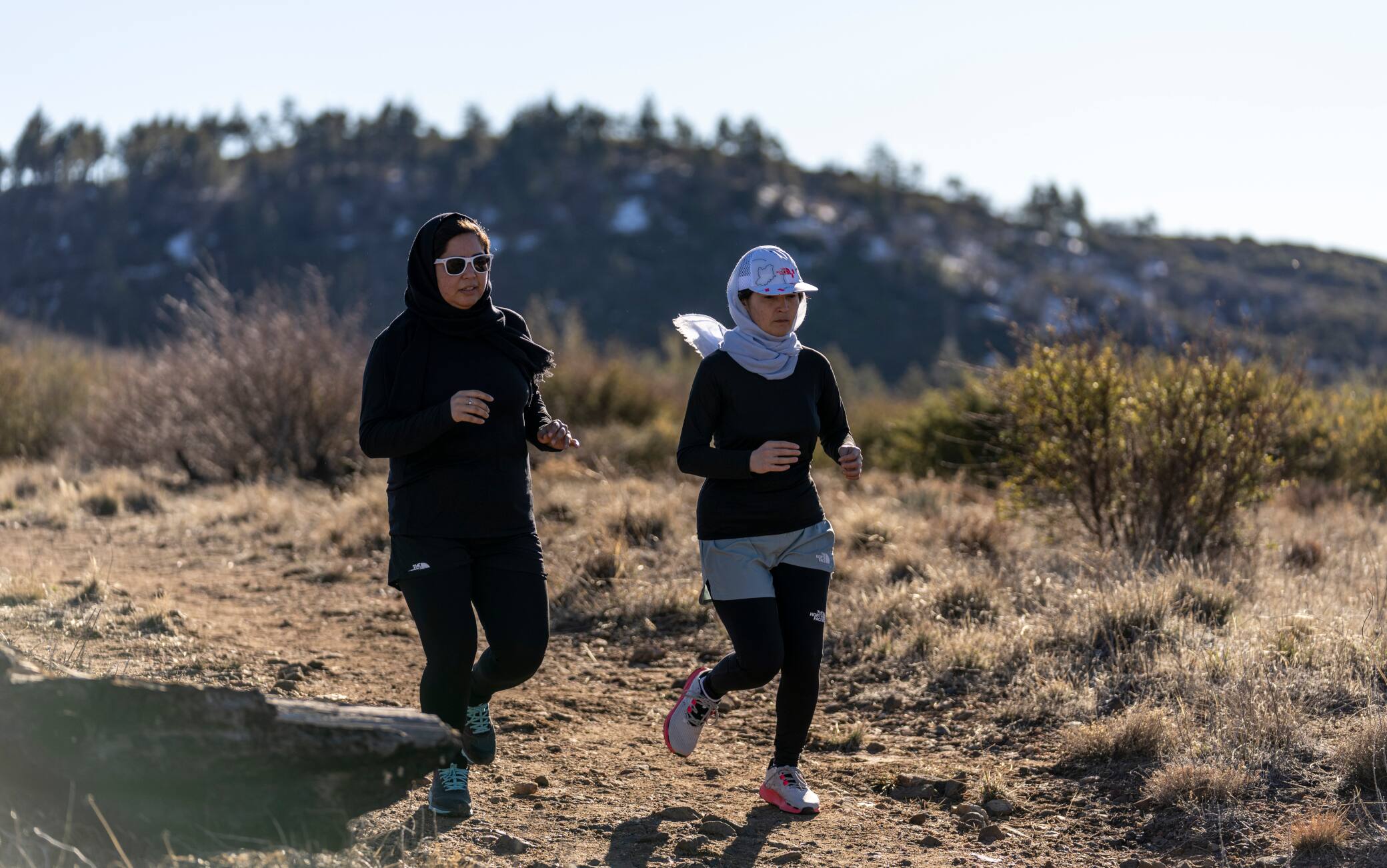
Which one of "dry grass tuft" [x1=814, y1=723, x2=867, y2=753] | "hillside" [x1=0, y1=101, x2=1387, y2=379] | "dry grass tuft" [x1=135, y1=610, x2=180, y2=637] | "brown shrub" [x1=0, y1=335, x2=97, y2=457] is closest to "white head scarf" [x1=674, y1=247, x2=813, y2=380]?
"dry grass tuft" [x1=814, y1=723, x2=867, y2=753]

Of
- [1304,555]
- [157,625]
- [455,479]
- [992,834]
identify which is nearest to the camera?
[455,479]

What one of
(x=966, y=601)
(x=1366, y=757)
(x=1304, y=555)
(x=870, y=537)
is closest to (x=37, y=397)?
(x=870, y=537)

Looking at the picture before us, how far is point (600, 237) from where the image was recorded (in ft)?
198

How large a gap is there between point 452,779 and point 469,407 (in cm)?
123

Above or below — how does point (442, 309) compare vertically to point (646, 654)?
above

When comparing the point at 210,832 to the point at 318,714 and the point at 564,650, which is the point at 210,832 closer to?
the point at 318,714

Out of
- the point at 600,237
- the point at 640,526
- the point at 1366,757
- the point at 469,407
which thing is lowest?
the point at 640,526

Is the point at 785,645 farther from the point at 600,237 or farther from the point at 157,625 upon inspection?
the point at 600,237

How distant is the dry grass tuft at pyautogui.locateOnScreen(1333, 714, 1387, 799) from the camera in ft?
13.6

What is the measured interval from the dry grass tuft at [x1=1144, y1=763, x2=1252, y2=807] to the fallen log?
2.58 metres

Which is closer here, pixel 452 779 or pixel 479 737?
pixel 452 779

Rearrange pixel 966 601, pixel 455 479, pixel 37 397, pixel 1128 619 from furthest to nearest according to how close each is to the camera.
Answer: pixel 37 397 < pixel 966 601 < pixel 1128 619 < pixel 455 479

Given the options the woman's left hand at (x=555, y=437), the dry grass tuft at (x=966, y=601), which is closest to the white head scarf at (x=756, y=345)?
the woman's left hand at (x=555, y=437)

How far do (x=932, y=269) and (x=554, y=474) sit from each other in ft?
173
